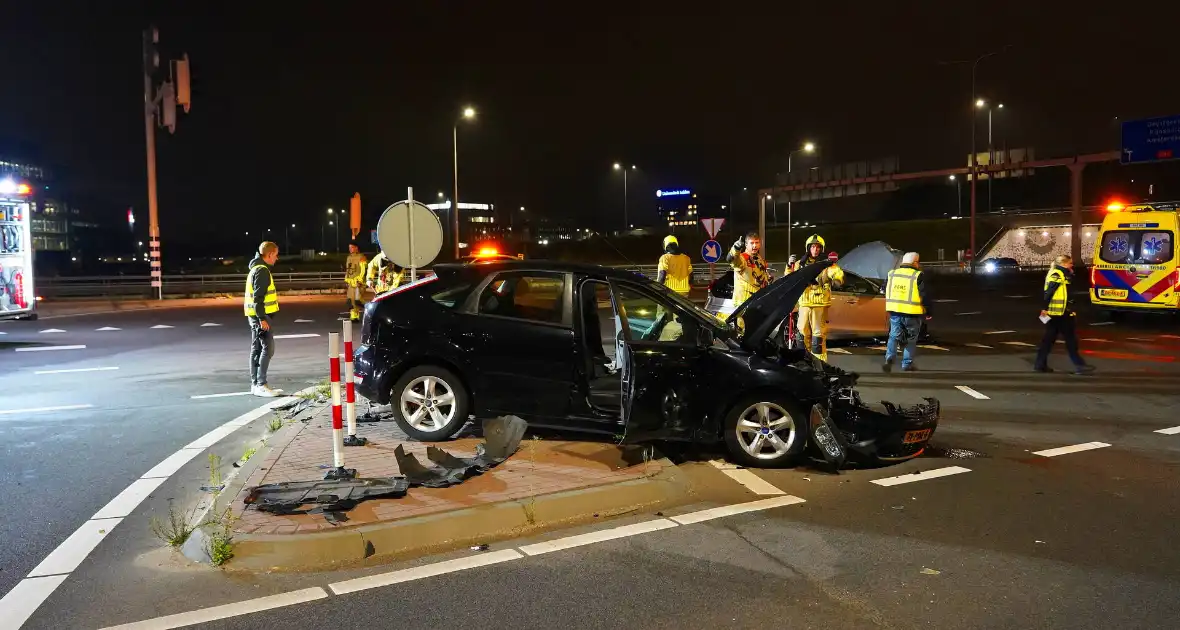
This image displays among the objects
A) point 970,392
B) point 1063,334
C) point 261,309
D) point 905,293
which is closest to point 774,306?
point 970,392

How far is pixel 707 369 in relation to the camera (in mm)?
6660

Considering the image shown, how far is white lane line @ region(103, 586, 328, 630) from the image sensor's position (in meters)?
3.94

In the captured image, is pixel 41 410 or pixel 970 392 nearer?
pixel 41 410

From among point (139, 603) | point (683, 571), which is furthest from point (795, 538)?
point (139, 603)

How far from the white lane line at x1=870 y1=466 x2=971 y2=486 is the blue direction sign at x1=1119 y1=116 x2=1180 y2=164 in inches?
1210

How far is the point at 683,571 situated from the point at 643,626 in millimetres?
730

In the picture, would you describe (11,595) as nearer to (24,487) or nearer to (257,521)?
(257,521)

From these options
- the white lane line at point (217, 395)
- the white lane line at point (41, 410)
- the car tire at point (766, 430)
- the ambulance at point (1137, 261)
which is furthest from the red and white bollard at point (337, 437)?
the ambulance at point (1137, 261)

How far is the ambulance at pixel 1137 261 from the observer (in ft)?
60.8

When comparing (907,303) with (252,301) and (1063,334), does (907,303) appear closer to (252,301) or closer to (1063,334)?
(1063,334)

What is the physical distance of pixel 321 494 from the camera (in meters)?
5.44

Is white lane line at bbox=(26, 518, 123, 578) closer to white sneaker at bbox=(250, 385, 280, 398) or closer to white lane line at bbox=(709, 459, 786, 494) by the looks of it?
white lane line at bbox=(709, 459, 786, 494)

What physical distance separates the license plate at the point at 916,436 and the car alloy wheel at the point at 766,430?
959 mm

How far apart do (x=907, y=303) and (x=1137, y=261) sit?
10846mm
